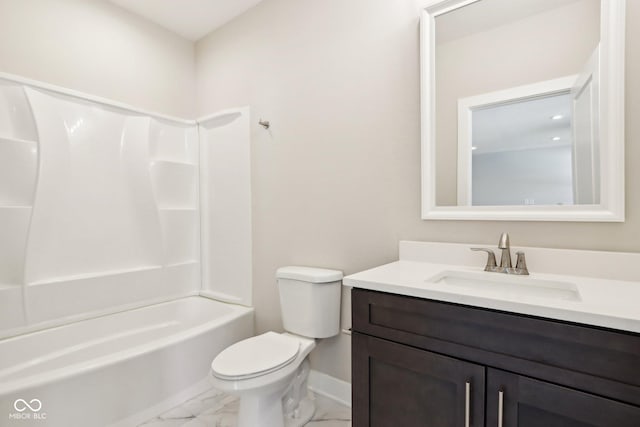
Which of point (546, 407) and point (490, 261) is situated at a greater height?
point (490, 261)

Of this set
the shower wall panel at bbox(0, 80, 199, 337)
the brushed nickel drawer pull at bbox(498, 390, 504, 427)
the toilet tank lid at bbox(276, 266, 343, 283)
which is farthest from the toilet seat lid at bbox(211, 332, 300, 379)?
the shower wall panel at bbox(0, 80, 199, 337)

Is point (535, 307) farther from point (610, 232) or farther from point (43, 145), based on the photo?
point (43, 145)

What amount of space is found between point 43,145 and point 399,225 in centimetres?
212

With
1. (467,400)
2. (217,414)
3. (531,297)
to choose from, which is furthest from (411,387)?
(217,414)

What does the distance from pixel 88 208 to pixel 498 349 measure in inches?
94.3

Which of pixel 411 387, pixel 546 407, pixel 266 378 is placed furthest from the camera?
pixel 266 378

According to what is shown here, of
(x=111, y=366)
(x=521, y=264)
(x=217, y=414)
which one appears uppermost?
(x=521, y=264)

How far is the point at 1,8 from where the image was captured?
5.88ft

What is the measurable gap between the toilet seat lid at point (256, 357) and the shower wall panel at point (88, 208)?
117cm

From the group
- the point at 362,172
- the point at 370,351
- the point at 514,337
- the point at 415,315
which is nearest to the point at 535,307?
the point at 514,337

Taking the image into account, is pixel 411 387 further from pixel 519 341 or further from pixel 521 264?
pixel 521 264

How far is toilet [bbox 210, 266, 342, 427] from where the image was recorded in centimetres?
140

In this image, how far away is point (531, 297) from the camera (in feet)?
3.14

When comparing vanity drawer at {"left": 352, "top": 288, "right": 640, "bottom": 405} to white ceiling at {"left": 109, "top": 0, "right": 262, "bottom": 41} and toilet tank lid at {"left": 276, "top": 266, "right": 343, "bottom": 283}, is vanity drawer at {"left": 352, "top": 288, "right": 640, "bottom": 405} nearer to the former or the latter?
toilet tank lid at {"left": 276, "top": 266, "right": 343, "bottom": 283}
